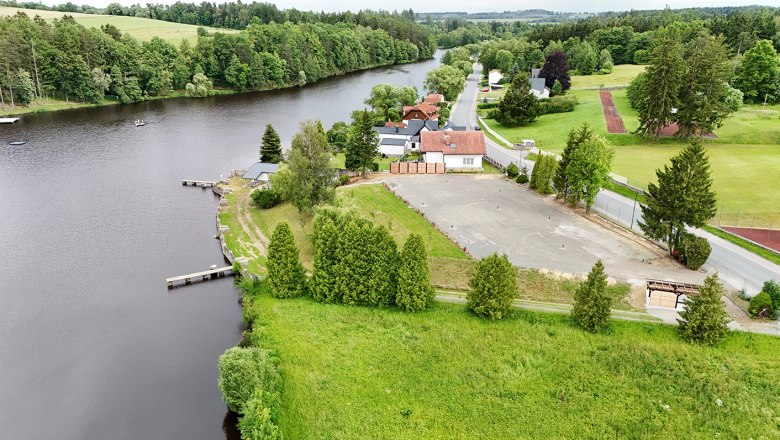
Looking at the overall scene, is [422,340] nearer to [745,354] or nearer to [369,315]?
[369,315]

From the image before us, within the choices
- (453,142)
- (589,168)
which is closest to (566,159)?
(589,168)

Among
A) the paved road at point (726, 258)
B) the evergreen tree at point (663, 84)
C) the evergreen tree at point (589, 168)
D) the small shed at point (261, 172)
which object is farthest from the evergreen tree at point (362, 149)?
the evergreen tree at point (663, 84)

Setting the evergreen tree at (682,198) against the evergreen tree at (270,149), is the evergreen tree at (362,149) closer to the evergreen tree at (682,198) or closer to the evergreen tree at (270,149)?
the evergreen tree at (270,149)

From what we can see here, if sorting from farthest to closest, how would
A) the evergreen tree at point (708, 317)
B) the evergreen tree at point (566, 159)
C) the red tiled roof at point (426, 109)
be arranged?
the red tiled roof at point (426, 109) → the evergreen tree at point (566, 159) → the evergreen tree at point (708, 317)

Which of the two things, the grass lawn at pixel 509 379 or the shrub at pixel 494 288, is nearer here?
the grass lawn at pixel 509 379

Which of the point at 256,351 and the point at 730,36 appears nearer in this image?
the point at 256,351

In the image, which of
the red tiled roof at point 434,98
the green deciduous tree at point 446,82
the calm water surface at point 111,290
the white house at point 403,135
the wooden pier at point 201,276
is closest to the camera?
the calm water surface at point 111,290

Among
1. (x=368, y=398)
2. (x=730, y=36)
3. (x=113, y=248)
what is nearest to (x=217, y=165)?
(x=113, y=248)

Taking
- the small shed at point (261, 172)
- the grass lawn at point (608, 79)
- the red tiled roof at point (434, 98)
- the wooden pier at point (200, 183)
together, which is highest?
the grass lawn at point (608, 79)
